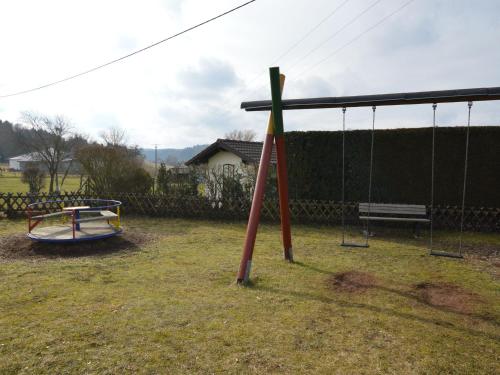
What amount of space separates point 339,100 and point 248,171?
23.4 ft

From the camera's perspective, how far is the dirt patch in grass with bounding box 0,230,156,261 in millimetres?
7305

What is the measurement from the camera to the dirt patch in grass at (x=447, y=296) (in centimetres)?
471

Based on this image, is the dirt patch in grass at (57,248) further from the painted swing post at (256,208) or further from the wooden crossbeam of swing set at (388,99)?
the wooden crossbeam of swing set at (388,99)

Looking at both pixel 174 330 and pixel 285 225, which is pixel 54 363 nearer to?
pixel 174 330

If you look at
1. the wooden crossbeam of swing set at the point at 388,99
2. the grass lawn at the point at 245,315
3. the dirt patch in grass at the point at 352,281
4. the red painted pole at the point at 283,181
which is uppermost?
the wooden crossbeam of swing set at the point at 388,99

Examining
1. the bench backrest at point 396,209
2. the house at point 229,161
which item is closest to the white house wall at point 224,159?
the house at point 229,161

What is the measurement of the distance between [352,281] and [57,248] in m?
6.20

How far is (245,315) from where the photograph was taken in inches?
170

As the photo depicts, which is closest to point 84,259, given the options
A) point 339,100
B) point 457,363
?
point 339,100

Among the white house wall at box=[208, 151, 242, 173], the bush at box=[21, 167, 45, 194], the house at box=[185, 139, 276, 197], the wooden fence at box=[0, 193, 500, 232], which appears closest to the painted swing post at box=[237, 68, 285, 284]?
the wooden fence at box=[0, 193, 500, 232]

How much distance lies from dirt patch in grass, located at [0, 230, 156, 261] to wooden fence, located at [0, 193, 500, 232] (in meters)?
3.08

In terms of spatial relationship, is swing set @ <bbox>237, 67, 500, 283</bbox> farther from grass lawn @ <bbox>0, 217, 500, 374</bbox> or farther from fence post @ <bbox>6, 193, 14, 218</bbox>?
fence post @ <bbox>6, 193, 14, 218</bbox>

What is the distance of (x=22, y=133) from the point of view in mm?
24609

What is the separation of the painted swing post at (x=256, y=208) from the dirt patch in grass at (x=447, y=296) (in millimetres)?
2563
